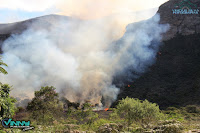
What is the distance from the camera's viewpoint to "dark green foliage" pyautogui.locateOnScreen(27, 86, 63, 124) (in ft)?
70.7

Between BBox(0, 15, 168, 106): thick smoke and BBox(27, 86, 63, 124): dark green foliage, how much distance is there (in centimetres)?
2276

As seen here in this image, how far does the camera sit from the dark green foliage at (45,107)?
21.5 metres

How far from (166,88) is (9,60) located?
45.6 metres

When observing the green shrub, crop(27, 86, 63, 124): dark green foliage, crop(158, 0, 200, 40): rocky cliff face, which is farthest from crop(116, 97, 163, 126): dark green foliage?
crop(158, 0, 200, 40): rocky cliff face

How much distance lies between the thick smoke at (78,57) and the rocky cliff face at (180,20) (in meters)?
2.85

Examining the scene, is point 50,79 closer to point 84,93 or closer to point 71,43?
point 84,93

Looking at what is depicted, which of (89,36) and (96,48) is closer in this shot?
(96,48)

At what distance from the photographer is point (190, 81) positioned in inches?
2303

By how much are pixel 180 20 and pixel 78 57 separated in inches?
1728

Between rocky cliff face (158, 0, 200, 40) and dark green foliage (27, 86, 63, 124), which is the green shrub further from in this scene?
rocky cliff face (158, 0, 200, 40)

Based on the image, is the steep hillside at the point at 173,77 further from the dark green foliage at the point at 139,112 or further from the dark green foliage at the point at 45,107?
the dark green foliage at the point at 45,107

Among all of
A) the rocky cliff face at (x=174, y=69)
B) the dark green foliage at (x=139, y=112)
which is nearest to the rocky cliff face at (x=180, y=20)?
the rocky cliff face at (x=174, y=69)

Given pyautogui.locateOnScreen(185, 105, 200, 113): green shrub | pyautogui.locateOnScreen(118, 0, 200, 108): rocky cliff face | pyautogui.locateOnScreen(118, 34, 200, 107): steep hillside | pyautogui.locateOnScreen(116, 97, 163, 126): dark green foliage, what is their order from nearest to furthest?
pyautogui.locateOnScreen(116, 97, 163, 126): dark green foliage → pyautogui.locateOnScreen(185, 105, 200, 113): green shrub → pyautogui.locateOnScreen(118, 34, 200, 107): steep hillside → pyautogui.locateOnScreen(118, 0, 200, 108): rocky cliff face

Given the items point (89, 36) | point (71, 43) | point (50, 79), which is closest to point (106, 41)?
Answer: point (89, 36)
